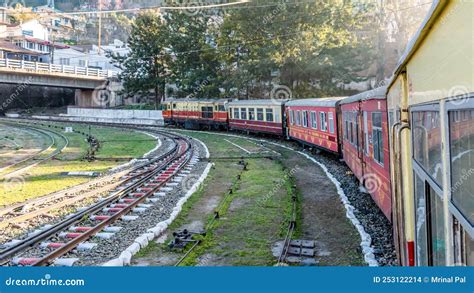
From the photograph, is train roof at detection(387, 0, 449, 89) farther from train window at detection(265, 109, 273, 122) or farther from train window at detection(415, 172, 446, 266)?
train window at detection(265, 109, 273, 122)

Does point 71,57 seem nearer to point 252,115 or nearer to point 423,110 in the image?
point 252,115

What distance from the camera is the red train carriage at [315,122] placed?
16797 millimetres

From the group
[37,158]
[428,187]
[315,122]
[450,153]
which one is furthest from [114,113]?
[450,153]

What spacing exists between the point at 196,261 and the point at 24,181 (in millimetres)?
8999

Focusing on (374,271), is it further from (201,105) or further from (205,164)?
(201,105)

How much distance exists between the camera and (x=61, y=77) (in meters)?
48.7

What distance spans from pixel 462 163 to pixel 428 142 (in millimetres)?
926

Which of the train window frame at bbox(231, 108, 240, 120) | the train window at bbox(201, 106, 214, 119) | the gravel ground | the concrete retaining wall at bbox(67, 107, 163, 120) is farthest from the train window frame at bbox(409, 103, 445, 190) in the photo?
the concrete retaining wall at bbox(67, 107, 163, 120)

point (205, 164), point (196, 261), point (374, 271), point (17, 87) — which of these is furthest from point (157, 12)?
point (374, 271)

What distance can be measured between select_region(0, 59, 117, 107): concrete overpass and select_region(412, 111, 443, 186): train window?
44.6 meters

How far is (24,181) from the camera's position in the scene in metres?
13.8

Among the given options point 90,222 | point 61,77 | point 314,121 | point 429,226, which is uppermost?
point 61,77

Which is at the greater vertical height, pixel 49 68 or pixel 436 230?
pixel 49 68

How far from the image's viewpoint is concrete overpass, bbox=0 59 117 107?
43.2 meters
